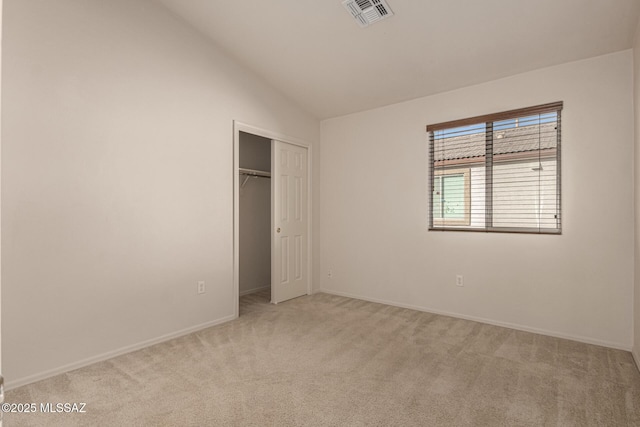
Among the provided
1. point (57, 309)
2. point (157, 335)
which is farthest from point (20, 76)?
point (157, 335)

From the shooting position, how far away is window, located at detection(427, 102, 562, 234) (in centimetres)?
340

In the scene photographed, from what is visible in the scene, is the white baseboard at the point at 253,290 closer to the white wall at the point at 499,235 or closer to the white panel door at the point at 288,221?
the white panel door at the point at 288,221

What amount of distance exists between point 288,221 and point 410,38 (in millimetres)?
2476

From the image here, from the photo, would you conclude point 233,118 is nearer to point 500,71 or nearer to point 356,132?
point 356,132

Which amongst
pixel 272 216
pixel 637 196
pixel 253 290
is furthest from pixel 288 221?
pixel 637 196

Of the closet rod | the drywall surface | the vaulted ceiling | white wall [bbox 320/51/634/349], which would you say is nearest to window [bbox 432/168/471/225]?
white wall [bbox 320/51/634/349]

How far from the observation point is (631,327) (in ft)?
9.90

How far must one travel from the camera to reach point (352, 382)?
251cm

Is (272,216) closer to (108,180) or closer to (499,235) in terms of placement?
(108,180)

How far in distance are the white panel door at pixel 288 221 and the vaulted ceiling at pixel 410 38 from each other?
38.1 inches

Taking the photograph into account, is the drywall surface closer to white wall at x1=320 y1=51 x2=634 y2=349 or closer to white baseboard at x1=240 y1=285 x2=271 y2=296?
white baseboard at x1=240 y1=285 x2=271 y2=296

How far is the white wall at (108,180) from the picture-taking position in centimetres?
251

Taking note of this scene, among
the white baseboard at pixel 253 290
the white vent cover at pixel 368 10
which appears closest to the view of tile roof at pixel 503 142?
the white vent cover at pixel 368 10

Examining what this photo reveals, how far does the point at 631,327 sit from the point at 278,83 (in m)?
4.14
